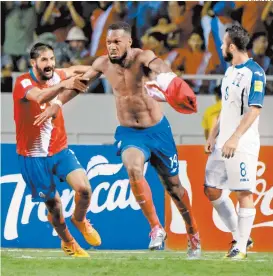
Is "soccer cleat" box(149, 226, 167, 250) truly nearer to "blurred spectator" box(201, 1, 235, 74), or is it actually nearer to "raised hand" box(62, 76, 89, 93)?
"raised hand" box(62, 76, 89, 93)

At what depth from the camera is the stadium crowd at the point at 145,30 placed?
16.8 meters

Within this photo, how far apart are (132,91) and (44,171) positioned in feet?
5.47

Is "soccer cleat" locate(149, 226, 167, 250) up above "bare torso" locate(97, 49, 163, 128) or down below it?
below

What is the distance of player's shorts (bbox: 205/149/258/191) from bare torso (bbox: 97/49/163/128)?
0.83 metres

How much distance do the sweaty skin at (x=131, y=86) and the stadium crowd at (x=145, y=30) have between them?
520 centimetres

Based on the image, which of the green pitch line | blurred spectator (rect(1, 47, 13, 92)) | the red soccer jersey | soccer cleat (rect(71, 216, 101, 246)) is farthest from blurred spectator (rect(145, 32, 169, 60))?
the green pitch line

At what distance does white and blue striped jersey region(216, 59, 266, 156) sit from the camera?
418 inches

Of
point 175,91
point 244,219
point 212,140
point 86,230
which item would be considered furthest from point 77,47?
point 175,91

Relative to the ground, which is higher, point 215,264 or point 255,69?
point 255,69

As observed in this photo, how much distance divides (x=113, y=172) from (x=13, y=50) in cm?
383

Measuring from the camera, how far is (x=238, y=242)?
35.6ft

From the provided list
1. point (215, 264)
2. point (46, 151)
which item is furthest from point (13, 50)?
point (215, 264)

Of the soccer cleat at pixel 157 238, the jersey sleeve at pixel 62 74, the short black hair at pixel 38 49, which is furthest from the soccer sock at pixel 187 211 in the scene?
the short black hair at pixel 38 49

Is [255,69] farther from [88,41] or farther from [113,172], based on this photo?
[88,41]
